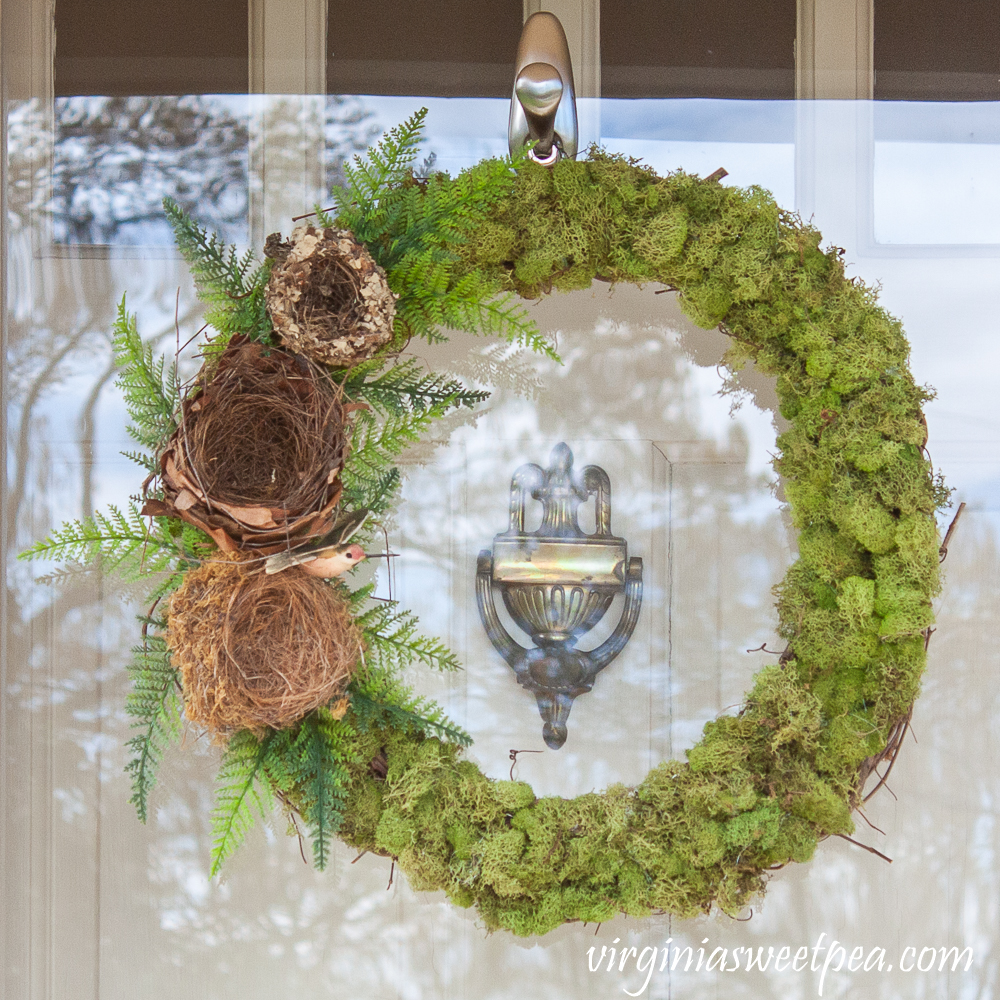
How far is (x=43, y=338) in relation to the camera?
115 centimetres

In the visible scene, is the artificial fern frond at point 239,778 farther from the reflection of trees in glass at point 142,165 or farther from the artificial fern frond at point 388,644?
the reflection of trees in glass at point 142,165

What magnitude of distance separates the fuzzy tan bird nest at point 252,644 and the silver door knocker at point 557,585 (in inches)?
10.7

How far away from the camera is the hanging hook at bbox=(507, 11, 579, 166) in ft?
2.98

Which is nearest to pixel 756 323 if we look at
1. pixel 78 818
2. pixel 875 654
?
pixel 875 654

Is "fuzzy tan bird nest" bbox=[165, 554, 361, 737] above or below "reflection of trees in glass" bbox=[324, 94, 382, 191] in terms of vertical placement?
below

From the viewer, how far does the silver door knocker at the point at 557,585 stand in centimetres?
108

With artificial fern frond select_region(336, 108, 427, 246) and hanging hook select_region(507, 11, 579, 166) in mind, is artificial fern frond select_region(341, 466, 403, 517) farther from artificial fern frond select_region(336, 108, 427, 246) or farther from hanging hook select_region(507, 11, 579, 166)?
hanging hook select_region(507, 11, 579, 166)

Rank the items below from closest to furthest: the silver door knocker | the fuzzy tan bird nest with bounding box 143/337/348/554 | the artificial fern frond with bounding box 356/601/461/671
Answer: the fuzzy tan bird nest with bounding box 143/337/348/554 < the artificial fern frond with bounding box 356/601/461/671 < the silver door knocker

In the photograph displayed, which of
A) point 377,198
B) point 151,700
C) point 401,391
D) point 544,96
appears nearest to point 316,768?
point 151,700

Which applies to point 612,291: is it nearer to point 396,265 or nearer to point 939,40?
point 396,265

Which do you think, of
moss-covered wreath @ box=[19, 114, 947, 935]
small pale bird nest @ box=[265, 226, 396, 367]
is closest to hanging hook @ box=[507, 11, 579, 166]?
moss-covered wreath @ box=[19, 114, 947, 935]

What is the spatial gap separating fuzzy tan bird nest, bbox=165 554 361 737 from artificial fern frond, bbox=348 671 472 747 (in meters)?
0.06

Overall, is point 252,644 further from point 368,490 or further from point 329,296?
point 329,296

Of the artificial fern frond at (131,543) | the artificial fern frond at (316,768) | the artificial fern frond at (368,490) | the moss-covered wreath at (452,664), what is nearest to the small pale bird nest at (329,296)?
the moss-covered wreath at (452,664)
